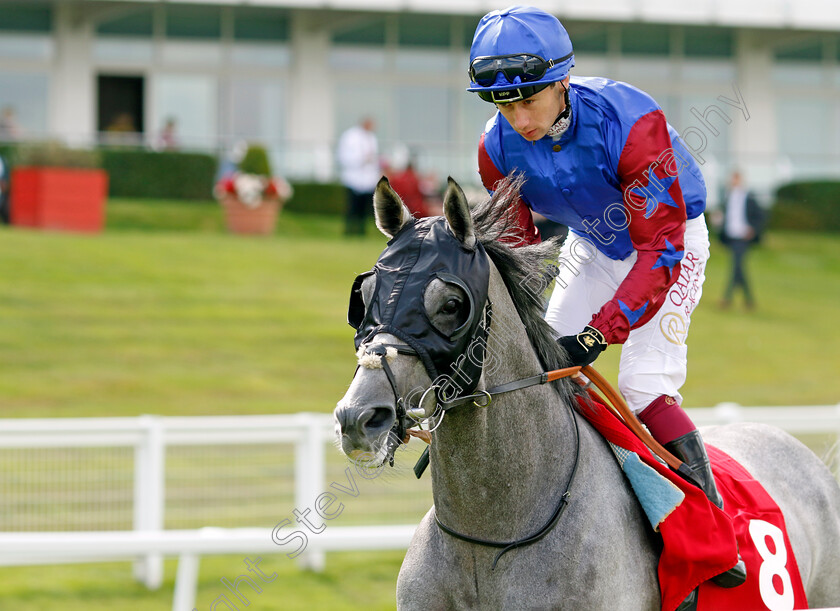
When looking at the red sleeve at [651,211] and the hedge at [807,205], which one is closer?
the red sleeve at [651,211]

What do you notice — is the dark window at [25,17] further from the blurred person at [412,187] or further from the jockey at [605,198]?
the jockey at [605,198]

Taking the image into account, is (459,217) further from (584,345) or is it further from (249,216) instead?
(249,216)

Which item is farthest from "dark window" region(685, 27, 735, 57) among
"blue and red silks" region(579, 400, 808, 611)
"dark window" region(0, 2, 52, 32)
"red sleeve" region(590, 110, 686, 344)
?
"red sleeve" region(590, 110, 686, 344)

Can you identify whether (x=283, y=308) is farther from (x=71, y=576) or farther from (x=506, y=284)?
(x=506, y=284)

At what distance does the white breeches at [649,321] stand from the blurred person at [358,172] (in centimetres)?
1273

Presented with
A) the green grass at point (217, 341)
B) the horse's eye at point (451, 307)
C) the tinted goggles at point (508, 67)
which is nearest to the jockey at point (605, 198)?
the tinted goggles at point (508, 67)

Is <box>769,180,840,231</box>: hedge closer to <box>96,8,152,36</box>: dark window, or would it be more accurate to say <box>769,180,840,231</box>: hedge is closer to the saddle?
<box>96,8,152,36</box>: dark window

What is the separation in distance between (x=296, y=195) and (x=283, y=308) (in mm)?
6326

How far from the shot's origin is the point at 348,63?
23203mm

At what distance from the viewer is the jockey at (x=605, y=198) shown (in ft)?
8.72

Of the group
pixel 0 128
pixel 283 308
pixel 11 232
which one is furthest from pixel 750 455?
pixel 0 128

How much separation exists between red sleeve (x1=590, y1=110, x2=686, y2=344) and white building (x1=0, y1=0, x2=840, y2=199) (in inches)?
690

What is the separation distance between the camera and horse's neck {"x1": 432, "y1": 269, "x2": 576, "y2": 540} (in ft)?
8.04

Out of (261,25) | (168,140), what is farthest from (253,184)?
(261,25)
